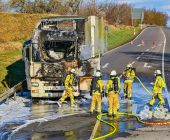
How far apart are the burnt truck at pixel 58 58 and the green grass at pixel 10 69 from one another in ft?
15.3

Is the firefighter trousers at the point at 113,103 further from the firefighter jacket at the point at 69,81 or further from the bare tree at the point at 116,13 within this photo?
the bare tree at the point at 116,13

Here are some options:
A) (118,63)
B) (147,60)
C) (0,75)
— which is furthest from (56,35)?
(147,60)

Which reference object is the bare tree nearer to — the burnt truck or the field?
the field

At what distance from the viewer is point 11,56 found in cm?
2653

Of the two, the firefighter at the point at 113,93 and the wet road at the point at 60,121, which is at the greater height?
the firefighter at the point at 113,93

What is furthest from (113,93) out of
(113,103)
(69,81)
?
(69,81)

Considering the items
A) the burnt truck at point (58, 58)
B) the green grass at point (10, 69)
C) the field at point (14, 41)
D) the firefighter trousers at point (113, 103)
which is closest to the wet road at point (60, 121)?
the firefighter trousers at point (113, 103)

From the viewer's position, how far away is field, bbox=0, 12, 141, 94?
20422mm

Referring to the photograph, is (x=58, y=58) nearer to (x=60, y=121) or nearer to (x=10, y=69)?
(x=60, y=121)

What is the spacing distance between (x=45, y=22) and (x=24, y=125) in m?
5.86

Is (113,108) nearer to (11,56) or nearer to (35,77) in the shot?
(35,77)

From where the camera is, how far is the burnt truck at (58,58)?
13.1 metres

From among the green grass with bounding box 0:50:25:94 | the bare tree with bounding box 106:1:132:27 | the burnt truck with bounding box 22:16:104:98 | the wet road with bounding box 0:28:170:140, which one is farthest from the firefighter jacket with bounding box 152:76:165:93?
the bare tree with bounding box 106:1:132:27

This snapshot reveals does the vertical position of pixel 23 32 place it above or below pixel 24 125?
above
